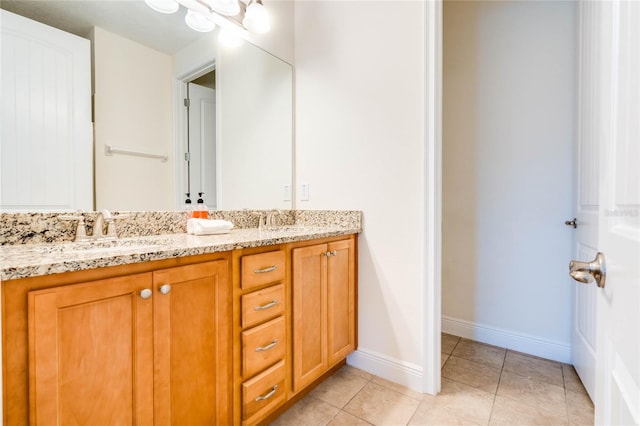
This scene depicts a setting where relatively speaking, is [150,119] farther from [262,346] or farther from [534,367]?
[534,367]

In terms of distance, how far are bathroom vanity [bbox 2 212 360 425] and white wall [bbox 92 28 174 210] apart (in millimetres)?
236

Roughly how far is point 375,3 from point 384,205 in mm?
1186

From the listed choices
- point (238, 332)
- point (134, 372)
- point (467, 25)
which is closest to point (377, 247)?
point (238, 332)

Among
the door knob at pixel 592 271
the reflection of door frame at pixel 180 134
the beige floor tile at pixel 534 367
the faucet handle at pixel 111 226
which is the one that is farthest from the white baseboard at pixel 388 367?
the faucet handle at pixel 111 226

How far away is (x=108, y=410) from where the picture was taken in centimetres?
79

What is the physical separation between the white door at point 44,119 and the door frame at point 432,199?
60.7 inches

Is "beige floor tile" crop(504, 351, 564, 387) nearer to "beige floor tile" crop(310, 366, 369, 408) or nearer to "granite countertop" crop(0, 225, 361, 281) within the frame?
"beige floor tile" crop(310, 366, 369, 408)

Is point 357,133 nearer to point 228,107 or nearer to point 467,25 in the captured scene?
point 228,107

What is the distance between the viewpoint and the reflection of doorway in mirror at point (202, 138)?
1551 millimetres

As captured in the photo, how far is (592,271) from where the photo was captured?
21.8 inches

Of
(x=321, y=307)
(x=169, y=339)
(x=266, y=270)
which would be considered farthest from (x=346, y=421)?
(x=169, y=339)

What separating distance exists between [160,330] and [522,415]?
163cm

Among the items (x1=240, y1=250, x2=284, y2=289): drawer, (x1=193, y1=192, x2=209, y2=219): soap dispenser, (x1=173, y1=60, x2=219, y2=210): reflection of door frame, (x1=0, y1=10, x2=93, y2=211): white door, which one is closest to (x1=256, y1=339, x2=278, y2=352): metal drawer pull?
(x1=240, y1=250, x2=284, y2=289): drawer

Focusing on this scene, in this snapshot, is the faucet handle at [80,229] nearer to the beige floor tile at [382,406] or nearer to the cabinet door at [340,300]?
the cabinet door at [340,300]
